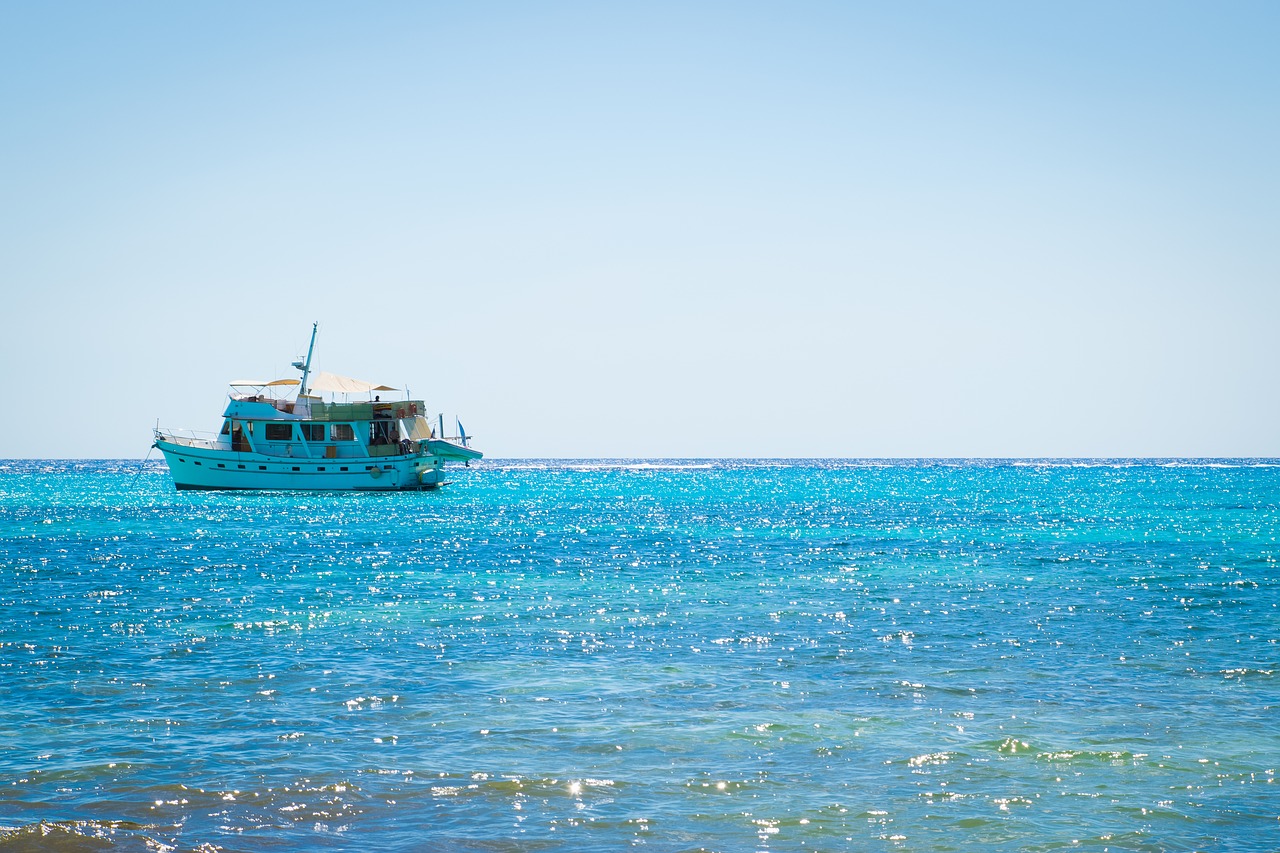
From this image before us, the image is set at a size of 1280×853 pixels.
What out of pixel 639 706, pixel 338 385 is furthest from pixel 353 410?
pixel 639 706

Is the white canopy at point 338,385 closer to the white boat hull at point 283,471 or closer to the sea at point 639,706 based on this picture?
the white boat hull at point 283,471

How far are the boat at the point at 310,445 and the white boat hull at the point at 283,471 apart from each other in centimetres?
7

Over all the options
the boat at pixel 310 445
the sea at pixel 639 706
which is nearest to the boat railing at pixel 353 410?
the boat at pixel 310 445

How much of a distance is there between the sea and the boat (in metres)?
38.9

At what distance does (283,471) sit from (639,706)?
63462mm

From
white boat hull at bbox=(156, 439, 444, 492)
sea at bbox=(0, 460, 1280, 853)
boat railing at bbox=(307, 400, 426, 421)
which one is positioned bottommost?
sea at bbox=(0, 460, 1280, 853)

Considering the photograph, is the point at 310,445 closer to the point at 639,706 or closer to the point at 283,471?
the point at 283,471

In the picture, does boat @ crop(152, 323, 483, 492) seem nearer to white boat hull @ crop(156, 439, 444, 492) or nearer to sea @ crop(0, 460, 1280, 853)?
white boat hull @ crop(156, 439, 444, 492)

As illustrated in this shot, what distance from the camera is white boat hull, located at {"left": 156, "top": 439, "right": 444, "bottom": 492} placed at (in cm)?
7175

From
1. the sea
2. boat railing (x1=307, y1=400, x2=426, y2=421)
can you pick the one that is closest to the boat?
boat railing (x1=307, y1=400, x2=426, y2=421)

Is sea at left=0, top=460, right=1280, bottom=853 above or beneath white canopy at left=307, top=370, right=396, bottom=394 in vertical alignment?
beneath

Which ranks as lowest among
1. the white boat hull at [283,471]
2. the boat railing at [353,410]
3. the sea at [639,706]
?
the sea at [639,706]

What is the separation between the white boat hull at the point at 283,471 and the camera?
71.8m

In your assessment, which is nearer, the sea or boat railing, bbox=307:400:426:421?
→ the sea
